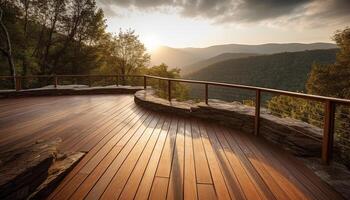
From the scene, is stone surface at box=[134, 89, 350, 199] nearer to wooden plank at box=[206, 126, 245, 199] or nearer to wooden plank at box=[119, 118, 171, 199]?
wooden plank at box=[206, 126, 245, 199]

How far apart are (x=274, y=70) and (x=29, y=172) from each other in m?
65.7

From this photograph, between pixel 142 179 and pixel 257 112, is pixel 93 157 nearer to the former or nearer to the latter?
pixel 142 179

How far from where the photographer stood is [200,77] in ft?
245

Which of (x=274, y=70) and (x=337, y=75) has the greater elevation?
(x=274, y=70)

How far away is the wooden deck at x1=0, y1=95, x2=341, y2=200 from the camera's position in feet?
6.32

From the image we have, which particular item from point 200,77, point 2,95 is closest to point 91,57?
point 2,95

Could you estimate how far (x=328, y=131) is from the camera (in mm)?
2404

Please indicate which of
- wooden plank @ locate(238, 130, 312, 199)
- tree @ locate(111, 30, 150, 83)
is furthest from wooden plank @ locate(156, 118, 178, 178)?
tree @ locate(111, 30, 150, 83)

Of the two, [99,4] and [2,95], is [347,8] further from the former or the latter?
[2,95]

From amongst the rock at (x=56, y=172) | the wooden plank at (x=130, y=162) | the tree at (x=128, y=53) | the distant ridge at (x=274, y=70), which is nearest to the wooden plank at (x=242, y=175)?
the wooden plank at (x=130, y=162)

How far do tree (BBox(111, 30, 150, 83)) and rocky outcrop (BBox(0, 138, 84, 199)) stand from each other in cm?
2396

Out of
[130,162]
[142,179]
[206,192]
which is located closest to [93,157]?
[130,162]

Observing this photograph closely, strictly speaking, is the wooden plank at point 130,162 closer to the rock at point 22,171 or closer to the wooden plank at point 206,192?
the rock at point 22,171

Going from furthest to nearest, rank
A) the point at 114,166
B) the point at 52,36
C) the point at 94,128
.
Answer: the point at 52,36, the point at 94,128, the point at 114,166
